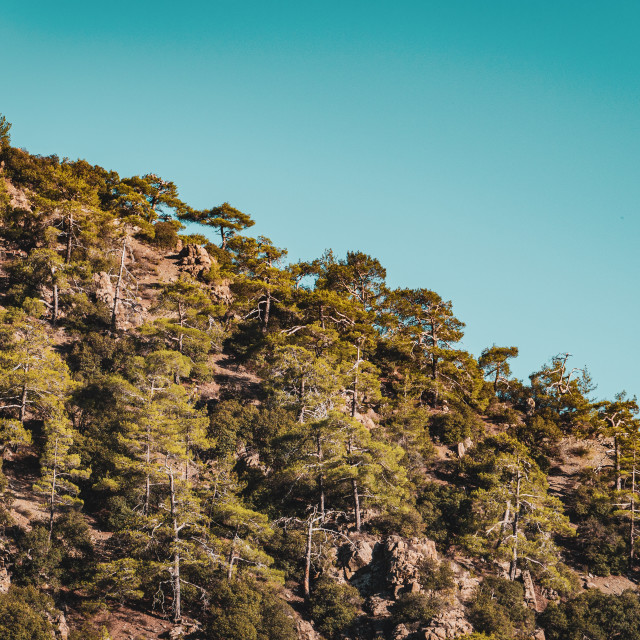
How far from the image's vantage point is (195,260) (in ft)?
Answer: 218

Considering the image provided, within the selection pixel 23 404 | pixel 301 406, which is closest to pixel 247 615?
pixel 301 406

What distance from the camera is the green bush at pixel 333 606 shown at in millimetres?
30422

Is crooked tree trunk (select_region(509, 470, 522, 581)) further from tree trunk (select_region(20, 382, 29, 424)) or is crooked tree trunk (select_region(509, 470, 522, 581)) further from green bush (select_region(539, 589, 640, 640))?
tree trunk (select_region(20, 382, 29, 424))

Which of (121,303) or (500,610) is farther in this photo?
(121,303)

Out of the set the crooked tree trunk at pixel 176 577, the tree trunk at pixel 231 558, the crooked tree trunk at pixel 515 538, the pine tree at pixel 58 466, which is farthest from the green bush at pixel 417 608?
the pine tree at pixel 58 466

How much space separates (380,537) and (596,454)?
2906 centimetres

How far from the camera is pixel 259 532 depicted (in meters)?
31.3

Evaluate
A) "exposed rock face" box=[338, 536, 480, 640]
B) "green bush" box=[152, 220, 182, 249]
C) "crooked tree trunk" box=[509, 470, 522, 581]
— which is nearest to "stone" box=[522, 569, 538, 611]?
"crooked tree trunk" box=[509, 470, 522, 581]

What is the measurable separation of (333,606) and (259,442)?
1290 cm

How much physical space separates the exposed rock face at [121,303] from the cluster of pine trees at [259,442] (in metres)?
0.32

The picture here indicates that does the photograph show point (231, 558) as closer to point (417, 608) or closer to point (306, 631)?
point (306, 631)

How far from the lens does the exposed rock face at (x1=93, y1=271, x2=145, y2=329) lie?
166 ft

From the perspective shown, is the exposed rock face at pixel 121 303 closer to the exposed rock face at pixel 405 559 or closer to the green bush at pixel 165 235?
the green bush at pixel 165 235

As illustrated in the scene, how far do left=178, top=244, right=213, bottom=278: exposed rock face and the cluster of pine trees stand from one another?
1.59m
